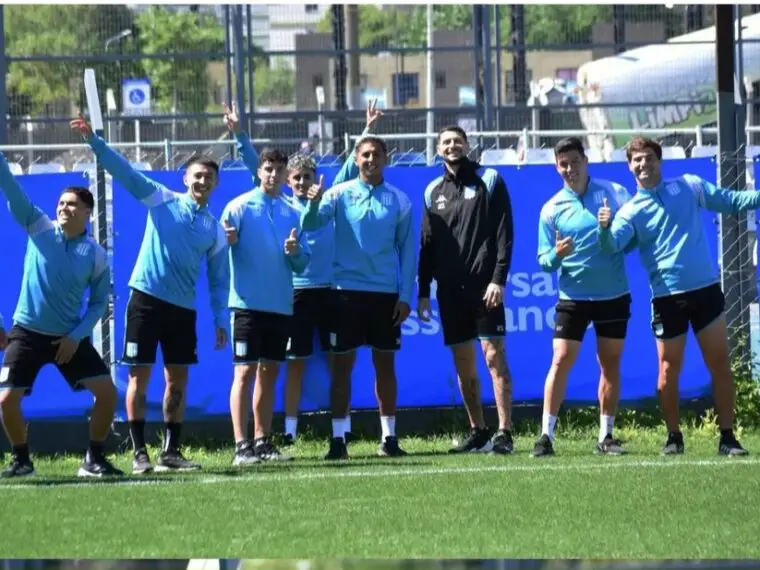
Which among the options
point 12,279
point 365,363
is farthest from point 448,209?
point 12,279

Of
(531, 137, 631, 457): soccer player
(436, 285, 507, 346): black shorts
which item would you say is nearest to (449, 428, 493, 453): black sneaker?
(531, 137, 631, 457): soccer player

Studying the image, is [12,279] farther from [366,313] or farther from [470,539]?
[470,539]

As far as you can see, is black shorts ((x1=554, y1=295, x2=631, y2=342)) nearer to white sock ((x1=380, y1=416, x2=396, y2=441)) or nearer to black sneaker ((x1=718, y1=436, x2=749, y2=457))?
black sneaker ((x1=718, y1=436, x2=749, y2=457))

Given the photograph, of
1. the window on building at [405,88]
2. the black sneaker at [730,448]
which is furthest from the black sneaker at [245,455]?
the window on building at [405,88]

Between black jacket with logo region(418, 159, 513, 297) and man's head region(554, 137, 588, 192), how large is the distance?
0.51 m

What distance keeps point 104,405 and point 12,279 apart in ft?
7.91

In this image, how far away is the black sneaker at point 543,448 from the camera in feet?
34.9

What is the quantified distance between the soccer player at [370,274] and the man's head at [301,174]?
1.14 feet

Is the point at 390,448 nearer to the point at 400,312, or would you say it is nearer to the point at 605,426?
the point at 400,312

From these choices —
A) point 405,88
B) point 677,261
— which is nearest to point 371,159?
point 677,261

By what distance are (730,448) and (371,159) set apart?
10.4 ft

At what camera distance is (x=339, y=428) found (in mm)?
10992

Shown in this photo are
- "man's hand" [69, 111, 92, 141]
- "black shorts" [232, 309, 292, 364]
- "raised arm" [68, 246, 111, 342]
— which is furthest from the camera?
"black shorts" [232, 309, 292, 364]

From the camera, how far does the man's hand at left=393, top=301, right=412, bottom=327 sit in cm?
1115
